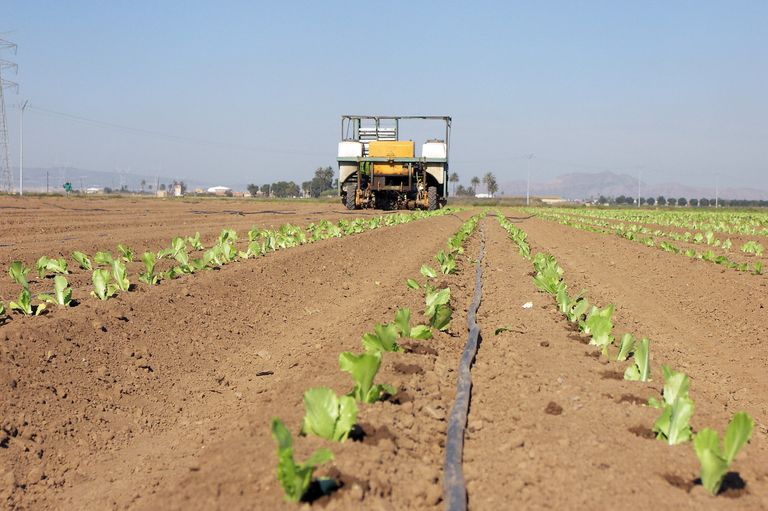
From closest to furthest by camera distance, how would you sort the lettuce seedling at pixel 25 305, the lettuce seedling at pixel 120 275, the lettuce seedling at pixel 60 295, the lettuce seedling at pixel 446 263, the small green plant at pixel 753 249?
the lettuce seedling at pixel 25 305, the lettuce seedling at pixel 60 295, the lettuce seedling at pixel 120 275, the lettuce seedling at pixel 446 263, the small green plant at pixel 753 249

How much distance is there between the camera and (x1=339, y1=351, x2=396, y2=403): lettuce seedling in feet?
12.8

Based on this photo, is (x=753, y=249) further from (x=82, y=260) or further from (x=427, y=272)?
(x=82, y=260)

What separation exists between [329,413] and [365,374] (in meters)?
0.54

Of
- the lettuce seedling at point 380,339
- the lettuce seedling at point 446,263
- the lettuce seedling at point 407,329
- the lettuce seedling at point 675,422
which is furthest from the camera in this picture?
the lettuce seedling at point 446,263

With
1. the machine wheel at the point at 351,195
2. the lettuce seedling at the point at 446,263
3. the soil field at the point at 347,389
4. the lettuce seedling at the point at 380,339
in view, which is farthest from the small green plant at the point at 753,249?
the machine wheel at the point at 351,195

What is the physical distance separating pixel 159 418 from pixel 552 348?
3002 millimetres

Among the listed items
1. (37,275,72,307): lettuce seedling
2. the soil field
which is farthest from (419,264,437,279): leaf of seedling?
(37,275,72,307): lettuce seedling

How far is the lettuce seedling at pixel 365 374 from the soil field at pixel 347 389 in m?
0.07

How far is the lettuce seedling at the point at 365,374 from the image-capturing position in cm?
390

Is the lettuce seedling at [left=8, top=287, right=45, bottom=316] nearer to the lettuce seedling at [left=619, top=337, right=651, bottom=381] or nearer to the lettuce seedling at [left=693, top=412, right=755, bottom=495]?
the lettuce seedling at [left=619, top=337, right=651, bottom=381]

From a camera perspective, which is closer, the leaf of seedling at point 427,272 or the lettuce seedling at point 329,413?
the lettuce seedling at point 329,413

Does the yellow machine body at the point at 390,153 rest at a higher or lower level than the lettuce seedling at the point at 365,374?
higher

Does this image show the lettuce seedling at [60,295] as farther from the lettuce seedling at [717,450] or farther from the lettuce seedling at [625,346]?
the lettuce seedling at [717,450]

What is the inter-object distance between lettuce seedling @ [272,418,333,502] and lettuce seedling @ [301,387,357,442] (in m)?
0.55
